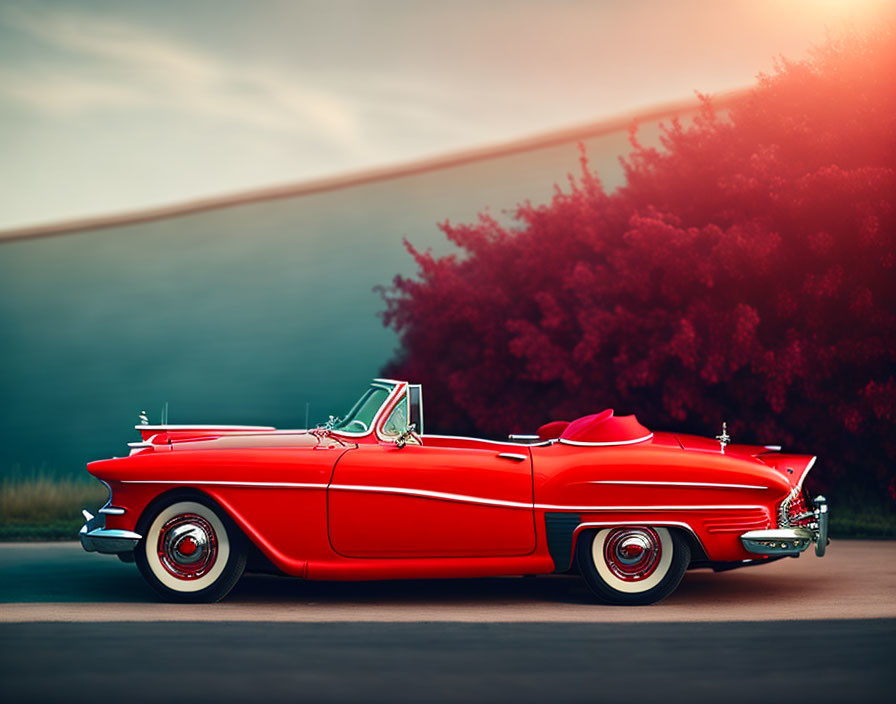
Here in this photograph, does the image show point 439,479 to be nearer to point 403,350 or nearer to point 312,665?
point 312,665

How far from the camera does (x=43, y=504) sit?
13.0 m

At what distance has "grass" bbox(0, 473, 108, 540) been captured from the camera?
1191 cm

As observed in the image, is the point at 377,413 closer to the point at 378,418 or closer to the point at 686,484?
the point at 378,418

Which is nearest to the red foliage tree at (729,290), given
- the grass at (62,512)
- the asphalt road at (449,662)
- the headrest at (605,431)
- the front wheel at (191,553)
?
the grass at (62,512)

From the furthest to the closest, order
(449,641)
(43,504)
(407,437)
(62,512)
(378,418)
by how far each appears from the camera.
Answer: (43,504)
(62,512)
(378,418)
(407,437)
(449,641)

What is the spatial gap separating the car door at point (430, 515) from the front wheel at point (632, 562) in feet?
1.36

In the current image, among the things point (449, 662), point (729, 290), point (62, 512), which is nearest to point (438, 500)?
point (449, 662)

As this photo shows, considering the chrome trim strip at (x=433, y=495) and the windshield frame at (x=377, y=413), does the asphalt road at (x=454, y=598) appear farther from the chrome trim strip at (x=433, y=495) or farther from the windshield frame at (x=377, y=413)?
the windshield frame at (x=377, y=413)

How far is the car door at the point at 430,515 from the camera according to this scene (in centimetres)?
724

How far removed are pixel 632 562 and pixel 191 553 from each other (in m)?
2.71

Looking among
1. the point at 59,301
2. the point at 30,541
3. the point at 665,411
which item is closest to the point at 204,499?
the point at 30,541

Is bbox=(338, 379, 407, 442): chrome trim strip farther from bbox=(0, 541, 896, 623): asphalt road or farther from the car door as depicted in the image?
bbox=(0, 541, 896, 623): asphalt road

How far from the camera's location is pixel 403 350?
16672 mm

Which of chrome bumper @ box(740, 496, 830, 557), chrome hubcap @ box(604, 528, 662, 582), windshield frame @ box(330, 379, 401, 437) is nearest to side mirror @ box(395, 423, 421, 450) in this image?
windshield frame @ box(330, 379, 401, 437)
